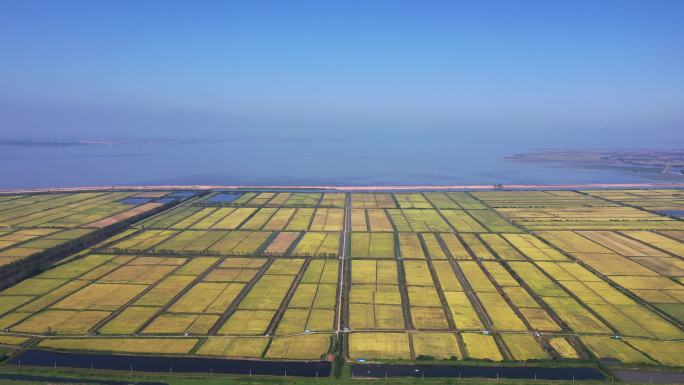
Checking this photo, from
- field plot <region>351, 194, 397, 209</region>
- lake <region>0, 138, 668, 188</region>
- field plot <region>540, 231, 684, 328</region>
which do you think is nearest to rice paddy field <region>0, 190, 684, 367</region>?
field plot <region>540, 231, 684, 328</region>

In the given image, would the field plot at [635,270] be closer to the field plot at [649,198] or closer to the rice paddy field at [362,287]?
the rice paddy field at [362,287]

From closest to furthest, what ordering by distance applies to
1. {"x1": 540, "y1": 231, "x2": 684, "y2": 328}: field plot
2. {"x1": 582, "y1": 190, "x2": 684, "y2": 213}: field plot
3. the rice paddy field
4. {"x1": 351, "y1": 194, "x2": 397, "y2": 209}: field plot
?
the rice paddy field, {"x1": 540, "y1": 231, "x2": 684, "y2": 328}: field plot, {"x1": 582, "y1": 190, "x2": 684, "y2": 213}: field plot, {"x1": 351, "y1": 194, "x2": 397, "y2": 209}: field plot

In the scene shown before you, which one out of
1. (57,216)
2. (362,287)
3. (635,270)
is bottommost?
(362,287)

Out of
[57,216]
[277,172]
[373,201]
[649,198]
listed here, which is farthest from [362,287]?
[277,172]

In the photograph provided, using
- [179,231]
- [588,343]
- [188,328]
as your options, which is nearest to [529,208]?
[588,343]

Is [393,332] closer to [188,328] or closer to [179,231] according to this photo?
[188,328]

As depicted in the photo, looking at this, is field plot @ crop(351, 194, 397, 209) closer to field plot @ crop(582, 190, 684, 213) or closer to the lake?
the lake

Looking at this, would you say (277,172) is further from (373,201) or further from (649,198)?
(649,198)

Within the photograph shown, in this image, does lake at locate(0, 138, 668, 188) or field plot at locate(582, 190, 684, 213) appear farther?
lake at locate(0, 138, 668, 188)
